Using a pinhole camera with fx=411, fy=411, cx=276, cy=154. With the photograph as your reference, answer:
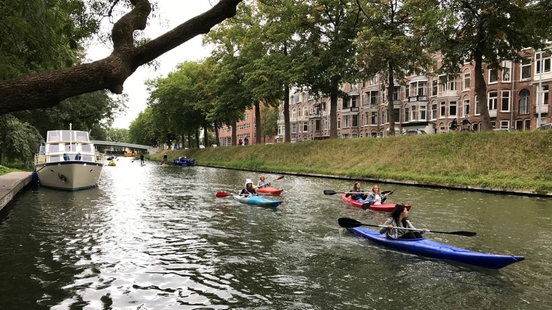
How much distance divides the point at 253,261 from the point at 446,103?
4818 centimetres

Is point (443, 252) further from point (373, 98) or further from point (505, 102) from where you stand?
point (373, 98)

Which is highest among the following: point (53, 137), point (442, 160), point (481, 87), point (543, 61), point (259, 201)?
point (543, 61)

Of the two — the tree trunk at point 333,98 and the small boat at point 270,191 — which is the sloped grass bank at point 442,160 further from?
the small boat at point 270,191

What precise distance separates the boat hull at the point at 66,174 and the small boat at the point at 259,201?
10921mm

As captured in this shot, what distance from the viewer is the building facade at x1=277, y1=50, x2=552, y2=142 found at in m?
41.5

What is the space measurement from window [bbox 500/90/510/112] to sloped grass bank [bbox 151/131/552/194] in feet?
63.7

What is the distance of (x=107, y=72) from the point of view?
5.59 m

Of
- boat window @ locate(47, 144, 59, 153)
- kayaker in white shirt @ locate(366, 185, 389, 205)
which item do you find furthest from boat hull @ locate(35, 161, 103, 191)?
kayaker in white shirt @ locate(366, 185, 389, 205)

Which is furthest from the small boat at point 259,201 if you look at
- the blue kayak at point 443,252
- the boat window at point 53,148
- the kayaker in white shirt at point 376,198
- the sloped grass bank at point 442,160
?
the boat window at point 53,148

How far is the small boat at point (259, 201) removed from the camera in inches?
675

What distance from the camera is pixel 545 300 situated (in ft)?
23.6

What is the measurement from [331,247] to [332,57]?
28494mm

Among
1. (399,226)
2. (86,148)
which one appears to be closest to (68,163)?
(86,148)

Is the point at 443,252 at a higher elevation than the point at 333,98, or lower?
lower
